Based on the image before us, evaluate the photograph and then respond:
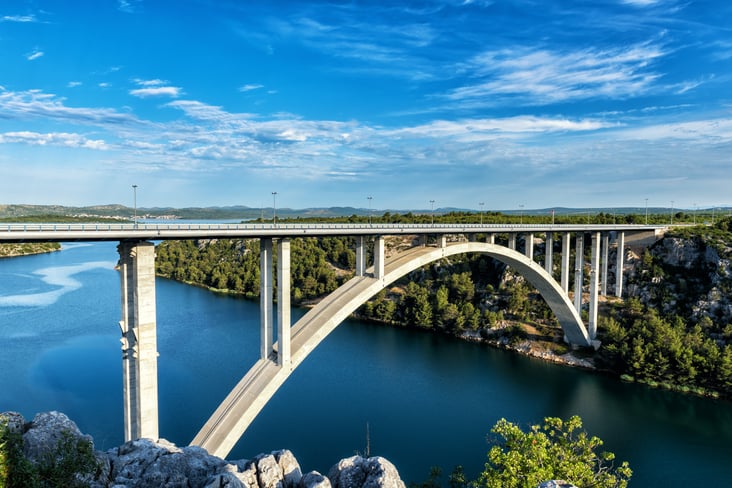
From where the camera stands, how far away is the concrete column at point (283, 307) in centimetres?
1762

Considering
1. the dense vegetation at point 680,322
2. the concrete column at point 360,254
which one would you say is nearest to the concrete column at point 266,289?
the concrete column at point 360,254

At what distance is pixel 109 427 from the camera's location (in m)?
22.3

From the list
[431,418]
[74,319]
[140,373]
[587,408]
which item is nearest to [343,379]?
[431,418]

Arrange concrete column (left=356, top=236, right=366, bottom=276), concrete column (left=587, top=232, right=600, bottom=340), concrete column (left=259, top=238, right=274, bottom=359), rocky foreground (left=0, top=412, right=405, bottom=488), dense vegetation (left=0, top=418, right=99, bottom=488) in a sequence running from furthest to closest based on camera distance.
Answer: concrete column (left=587, top=232, right=600, bottom=340)
concrete column (left=356, top=236, right=366, bottom=276)
concrete column (left=259, top=238, right=274, bottom=359)
rocky foreground (left=0, top=412, right=405, bottom=488)
dense vegetation (left=0, top=418, right=99, bottom=488)

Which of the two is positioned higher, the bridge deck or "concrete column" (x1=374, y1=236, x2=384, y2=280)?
the bridge deck

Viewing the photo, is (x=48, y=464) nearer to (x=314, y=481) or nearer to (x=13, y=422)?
(x=13, y=422)

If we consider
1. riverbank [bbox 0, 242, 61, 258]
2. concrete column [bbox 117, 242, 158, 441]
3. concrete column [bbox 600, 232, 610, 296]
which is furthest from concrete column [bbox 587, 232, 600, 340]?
riverbank [bbox 0, 242, 61, 258]

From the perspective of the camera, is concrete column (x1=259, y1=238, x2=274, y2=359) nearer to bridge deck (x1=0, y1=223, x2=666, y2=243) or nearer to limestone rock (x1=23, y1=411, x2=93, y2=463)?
bridge deck (x1=0, y1=223, x2=666, y2=243)

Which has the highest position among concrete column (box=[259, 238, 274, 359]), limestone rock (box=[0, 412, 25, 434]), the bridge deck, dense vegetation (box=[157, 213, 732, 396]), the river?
the bridge deck

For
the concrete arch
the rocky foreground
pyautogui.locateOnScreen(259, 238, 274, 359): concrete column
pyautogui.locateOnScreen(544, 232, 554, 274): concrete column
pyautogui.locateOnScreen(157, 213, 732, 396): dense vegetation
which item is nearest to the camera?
the rocky foreground

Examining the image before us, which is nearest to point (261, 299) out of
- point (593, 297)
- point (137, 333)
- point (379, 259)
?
point (137, 333)

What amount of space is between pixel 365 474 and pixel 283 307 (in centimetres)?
858

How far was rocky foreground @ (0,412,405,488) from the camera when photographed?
29.7ft

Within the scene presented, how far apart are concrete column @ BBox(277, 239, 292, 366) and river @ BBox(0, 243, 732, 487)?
5476 mm
